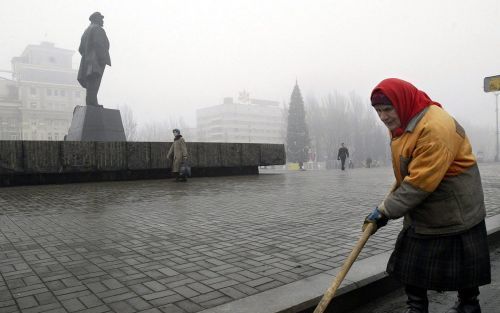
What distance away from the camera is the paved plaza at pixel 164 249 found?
2.96 m

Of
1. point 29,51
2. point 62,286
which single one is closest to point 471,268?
point 62,286

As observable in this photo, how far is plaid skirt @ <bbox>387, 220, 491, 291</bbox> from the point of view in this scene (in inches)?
96.8

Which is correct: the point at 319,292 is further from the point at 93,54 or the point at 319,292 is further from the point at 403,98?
the point at 93,54

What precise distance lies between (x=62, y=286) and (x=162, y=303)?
89cm

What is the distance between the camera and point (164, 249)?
4250 millimetres

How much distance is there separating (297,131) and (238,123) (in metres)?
54.8

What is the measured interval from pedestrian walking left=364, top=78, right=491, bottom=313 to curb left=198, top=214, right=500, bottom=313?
59 cm

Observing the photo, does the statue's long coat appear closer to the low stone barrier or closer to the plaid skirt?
the low stone barrier

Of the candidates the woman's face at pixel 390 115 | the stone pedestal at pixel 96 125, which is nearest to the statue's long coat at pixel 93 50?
the stone pedestal at pixel 96 125

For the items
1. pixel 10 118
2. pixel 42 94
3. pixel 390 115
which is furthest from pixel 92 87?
pixel 42 94

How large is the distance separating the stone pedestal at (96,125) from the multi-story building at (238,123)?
335ft

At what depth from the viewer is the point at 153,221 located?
229 inches

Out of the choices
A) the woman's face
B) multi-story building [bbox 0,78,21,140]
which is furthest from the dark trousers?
multi-story building [bbox 0,78,21,140]

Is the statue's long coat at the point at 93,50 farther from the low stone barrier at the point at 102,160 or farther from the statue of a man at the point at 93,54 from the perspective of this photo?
the low stone barrier at the point at 102,160
